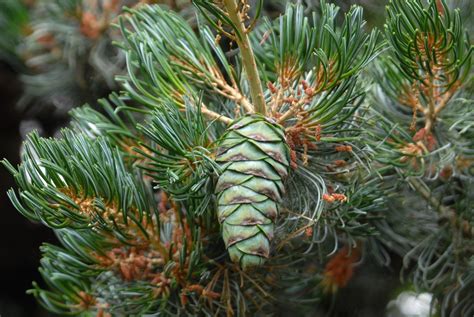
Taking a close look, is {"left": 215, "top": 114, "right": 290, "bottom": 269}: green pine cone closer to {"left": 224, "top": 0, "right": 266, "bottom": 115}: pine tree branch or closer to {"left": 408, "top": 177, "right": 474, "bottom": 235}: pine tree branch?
{"left": 224, "top": 0, "right": 266, "bottom": 115}: pine tree branch

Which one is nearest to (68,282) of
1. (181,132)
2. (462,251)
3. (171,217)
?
(171,217)

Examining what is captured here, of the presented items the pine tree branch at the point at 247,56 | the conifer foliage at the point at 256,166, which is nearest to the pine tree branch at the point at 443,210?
the conifer foliage at the point at 256,166

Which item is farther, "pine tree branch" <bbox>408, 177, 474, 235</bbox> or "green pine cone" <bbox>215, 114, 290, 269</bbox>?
"pine tree branch" <bbox>408, 177, 474, 235</bbox>

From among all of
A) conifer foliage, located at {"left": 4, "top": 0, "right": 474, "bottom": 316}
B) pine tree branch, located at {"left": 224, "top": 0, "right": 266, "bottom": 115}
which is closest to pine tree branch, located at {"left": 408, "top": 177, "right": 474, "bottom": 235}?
conifer foliage, located at {"left": 4, "top": 0, "right": 474, "bottom": 316}

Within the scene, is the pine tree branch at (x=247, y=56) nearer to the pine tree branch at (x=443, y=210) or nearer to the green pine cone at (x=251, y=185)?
the green pine cone at (x=251, y=185)

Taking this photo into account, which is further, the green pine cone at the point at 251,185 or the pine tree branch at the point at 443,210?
the pine tree branch at the point at 443,210

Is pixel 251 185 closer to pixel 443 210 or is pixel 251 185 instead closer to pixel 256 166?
pixel 256 166

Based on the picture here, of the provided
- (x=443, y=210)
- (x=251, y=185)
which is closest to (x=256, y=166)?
(x=251, y=185)

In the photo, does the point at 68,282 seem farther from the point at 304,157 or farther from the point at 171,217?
the point at 304,157
